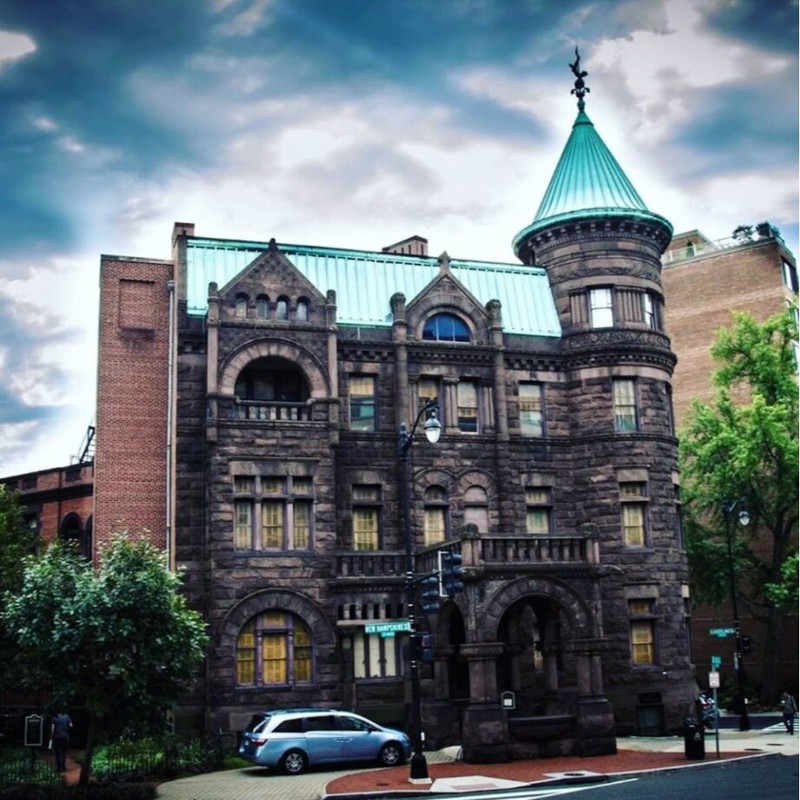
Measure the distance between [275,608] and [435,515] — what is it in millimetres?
6696

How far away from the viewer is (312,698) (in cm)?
3406

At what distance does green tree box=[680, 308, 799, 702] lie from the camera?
46719 millimetres

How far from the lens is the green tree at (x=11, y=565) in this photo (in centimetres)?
2748

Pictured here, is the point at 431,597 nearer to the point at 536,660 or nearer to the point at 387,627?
the point at 387,627

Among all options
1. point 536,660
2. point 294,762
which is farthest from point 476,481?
point 294,762

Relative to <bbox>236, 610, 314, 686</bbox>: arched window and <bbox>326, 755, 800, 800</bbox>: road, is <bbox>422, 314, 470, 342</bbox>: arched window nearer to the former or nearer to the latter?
<bbox>236, 610, 314, 686</bbox>: arched window

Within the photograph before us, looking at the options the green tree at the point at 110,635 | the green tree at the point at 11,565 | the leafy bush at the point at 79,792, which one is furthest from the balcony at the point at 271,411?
the leafy bush at the point at 79,792

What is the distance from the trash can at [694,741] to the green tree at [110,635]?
44.0 feet

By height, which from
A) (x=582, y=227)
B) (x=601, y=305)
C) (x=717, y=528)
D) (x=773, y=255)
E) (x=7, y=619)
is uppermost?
(x=773, y=255)

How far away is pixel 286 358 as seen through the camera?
36062 mm

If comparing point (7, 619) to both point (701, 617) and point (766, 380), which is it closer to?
point (766, 380)

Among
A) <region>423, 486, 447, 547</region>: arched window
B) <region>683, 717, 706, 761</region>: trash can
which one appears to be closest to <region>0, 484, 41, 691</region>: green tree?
<region>423, 486, 447, 547</region>: arched window

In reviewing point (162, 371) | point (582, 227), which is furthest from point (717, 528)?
point (162, 371)

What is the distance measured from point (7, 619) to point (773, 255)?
50001mm
